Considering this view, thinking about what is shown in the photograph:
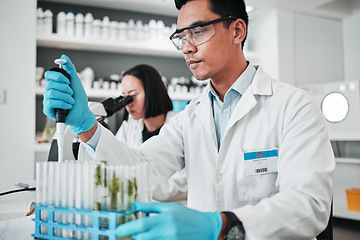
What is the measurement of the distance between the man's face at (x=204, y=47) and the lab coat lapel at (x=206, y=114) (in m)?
0.14

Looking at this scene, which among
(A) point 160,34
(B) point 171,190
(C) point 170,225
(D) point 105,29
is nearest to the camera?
(C) point 170,225

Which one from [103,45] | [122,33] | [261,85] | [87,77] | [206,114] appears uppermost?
[122,33]

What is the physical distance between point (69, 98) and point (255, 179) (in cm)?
68

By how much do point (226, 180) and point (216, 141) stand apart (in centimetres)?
15

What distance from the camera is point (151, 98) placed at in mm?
2477

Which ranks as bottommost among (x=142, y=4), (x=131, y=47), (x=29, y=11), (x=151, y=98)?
(x=151, y=98)

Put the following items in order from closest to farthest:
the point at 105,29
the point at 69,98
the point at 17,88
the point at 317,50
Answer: the point at 69,98 < the point at 17,88 < the point at 105,29 < the point at 317,50

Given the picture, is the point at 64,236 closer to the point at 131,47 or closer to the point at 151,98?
the point at 151,98

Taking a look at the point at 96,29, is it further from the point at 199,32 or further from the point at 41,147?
the point at 199,32

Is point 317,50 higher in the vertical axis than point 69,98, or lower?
higher

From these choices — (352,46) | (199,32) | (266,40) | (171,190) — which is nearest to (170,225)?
(199,32)

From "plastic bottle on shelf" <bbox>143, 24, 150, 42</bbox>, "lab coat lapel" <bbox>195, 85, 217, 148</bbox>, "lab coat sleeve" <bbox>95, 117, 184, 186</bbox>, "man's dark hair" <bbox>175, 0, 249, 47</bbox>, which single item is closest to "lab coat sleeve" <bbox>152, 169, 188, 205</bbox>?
"lab coat sleeve" <bbox>95, 117, 184, 186</bbox>

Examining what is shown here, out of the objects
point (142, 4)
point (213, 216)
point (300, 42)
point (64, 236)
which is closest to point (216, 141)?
point (213, 216)

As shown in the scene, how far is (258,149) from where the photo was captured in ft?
3.71
